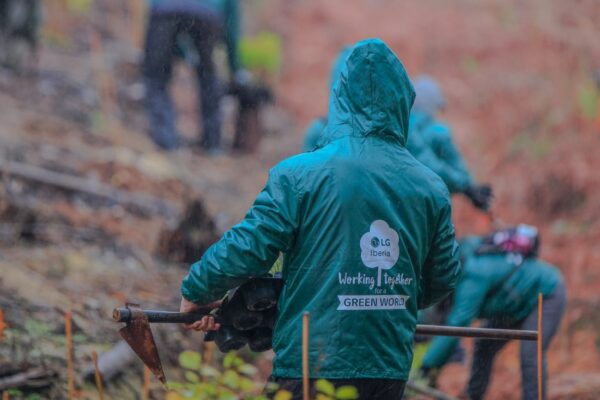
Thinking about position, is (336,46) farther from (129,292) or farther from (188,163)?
(129,292)

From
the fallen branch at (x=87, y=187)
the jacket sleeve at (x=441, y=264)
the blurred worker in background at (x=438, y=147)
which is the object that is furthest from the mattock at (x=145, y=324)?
the fallen branch at (x=87, y=187)

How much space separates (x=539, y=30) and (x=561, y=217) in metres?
4.84

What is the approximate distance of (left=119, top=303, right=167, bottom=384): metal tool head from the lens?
3.15 m

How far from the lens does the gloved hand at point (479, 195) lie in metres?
6.10

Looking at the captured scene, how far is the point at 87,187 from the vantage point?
26.3 ft

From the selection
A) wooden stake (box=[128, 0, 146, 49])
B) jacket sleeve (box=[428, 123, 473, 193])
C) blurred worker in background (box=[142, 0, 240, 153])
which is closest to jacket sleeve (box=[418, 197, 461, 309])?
jacket sleeve (box=[428, 123, 473, 193])

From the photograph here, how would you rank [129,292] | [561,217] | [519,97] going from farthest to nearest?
[519,97], [561,217], [129,292]

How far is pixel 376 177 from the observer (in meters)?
3.14

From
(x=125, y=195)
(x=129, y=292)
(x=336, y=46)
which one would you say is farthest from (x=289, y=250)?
(x=336, y=46)

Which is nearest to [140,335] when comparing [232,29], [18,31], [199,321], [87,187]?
[199,321]

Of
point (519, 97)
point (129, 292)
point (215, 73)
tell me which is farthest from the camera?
point (519, 97)

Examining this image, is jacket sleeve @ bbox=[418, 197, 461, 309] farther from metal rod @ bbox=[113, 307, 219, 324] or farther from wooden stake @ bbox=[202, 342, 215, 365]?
wooden stake @ bbox=[202, 342, 215, 365]

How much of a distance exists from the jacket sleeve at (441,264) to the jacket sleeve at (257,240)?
1.89ft

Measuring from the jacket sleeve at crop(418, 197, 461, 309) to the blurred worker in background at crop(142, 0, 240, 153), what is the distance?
732 centimetres
